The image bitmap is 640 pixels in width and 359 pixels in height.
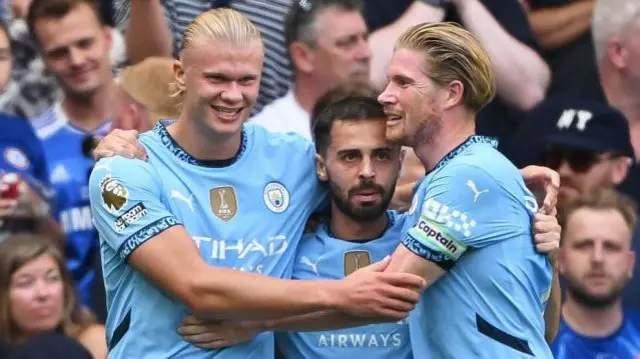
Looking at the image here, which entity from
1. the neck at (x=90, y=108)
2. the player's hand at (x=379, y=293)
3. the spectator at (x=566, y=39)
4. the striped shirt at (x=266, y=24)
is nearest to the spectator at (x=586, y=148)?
the spectator at (x=566, y=39)

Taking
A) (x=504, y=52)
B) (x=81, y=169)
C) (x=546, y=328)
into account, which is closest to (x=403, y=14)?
(x=504, y=52)

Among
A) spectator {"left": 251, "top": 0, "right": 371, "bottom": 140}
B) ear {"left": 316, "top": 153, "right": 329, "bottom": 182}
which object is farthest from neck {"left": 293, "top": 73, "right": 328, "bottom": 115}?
ear {"left": 316, "top": 153, "right": 329, "bottom": 182}

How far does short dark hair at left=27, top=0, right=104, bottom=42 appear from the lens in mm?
Result: 8586

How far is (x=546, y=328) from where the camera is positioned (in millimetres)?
6898

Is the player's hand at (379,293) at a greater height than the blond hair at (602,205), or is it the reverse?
the player's hand at (379,293)

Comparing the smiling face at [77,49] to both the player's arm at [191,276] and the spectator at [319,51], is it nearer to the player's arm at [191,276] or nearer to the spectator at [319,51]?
the spectator at [319,51]

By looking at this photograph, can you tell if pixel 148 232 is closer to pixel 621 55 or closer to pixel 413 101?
pixel 413 101

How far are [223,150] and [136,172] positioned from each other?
32 cm

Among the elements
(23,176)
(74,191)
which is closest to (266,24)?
(74,191)

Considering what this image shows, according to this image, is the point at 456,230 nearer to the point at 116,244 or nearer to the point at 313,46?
the point at 116,244

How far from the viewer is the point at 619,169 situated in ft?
28.4

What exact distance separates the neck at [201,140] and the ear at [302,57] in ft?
7.40

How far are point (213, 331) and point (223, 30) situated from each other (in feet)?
3.25

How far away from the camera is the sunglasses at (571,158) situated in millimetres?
8578
